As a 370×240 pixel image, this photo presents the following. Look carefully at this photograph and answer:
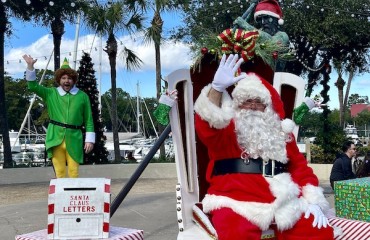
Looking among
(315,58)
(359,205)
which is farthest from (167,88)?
(315,58)

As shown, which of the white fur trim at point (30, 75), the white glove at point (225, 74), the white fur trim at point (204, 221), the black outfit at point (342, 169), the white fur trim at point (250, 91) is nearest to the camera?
the white glove at point (225, 74)

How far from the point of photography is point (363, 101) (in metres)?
90.1

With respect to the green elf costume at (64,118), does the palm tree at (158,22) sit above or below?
above

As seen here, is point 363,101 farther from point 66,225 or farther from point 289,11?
point 66,225

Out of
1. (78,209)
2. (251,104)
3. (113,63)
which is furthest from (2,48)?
(251,104)

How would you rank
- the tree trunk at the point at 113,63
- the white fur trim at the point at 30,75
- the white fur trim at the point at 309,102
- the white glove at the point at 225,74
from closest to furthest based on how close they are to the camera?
the white glove at the point at 225,74
the white fur trim at the point at 309,102
the white fur trim at the point at 30,75
the tree trunk at the point at 113,63

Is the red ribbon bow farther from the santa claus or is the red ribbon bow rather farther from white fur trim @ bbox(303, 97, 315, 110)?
white fur trim @ bbox(303, 97, 315, 110)

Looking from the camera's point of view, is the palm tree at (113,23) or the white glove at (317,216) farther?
the palm tree at (113,23)

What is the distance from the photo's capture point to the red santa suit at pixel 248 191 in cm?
334

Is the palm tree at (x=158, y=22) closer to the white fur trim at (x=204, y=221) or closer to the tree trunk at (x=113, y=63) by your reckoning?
the tree trunk at (x=113, y=63)

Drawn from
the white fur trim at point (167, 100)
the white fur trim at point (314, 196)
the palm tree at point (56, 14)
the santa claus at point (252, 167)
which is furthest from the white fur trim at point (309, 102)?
the palm tree at point (56, 14)

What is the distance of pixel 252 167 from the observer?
11.7 ft

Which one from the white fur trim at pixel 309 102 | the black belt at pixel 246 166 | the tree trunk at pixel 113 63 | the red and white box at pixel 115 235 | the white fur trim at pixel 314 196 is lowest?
the red and white box at pixel 115 235

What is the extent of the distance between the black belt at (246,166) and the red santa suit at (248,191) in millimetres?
28
